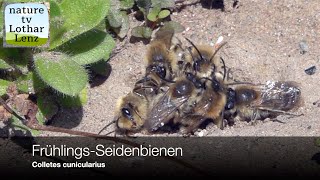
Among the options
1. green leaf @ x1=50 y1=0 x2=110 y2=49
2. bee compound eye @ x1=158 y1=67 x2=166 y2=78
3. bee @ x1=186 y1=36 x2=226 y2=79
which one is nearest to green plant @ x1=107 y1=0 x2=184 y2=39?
bee @ x1=186 y1=36 x2=226 y2=79

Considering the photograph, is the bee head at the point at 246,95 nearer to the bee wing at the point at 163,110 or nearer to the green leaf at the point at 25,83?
the bee wing at the point at 163,110

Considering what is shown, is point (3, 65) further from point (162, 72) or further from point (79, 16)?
point (162, 72)

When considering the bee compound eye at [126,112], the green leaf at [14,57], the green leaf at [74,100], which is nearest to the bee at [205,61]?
the bee compound eye at [126,112]

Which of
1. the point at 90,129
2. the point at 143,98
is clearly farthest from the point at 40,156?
the point at 143,98

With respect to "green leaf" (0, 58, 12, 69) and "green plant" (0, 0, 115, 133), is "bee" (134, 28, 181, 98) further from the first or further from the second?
"green leaf" (0, 58, 12, 69)

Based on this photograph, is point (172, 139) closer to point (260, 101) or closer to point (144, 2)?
point (260, 101)
